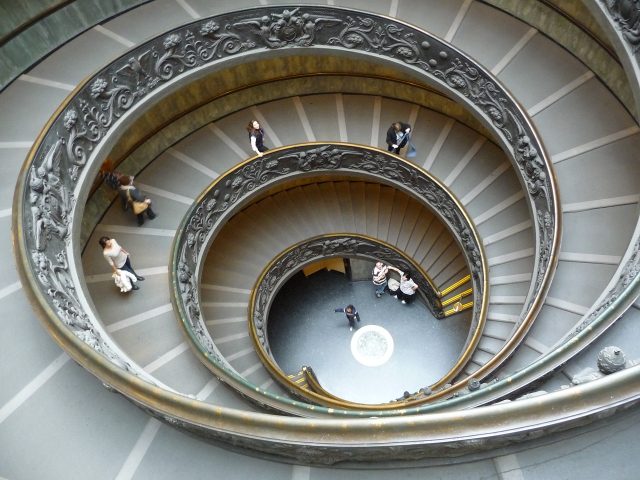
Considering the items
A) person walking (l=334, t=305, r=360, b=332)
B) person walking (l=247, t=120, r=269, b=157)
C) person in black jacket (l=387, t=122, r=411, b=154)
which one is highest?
person in black jacket (l=387, t=122, r=411, b=154)

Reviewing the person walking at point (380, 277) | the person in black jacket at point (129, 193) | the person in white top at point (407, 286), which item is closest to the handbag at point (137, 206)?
the person in black jacket at point (129, 193)

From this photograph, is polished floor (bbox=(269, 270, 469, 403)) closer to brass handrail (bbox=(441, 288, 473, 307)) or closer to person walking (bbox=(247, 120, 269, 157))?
brass handrail (bbox=(441, 288, 473, 307))

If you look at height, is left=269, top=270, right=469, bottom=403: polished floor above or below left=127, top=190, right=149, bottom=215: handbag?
below

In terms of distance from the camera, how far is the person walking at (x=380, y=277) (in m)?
13.5

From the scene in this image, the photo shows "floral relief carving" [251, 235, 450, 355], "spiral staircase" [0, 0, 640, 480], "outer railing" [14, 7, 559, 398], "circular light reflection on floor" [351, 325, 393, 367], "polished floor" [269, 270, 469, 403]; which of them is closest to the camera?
"spiral staircase" [0, 0, 640, 480]

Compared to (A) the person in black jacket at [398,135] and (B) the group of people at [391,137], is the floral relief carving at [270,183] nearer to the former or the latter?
(B) the group of people at [391,137]

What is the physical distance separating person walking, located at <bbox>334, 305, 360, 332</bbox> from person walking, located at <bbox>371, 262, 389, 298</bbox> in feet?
3.17

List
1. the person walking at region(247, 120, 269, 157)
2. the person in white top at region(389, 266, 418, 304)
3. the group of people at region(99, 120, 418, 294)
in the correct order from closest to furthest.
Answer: the group of people at region(99, 120, 418, 294)
the person walking at region(247, 120, 269, 157)
the person in white top at region(389, 266, 418, 304)

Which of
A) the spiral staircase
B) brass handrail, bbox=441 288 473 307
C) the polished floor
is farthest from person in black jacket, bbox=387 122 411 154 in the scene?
the polished floor

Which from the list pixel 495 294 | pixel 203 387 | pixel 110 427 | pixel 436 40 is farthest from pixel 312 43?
pixel 110 427

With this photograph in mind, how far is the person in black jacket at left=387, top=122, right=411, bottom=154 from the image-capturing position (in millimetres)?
10195

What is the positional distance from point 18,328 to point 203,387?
2.79m

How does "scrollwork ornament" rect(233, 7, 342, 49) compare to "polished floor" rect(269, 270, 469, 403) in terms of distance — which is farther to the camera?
"polished floor" rect(269, 270, 469, 403)

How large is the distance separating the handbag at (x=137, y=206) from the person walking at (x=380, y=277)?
21.7ft
